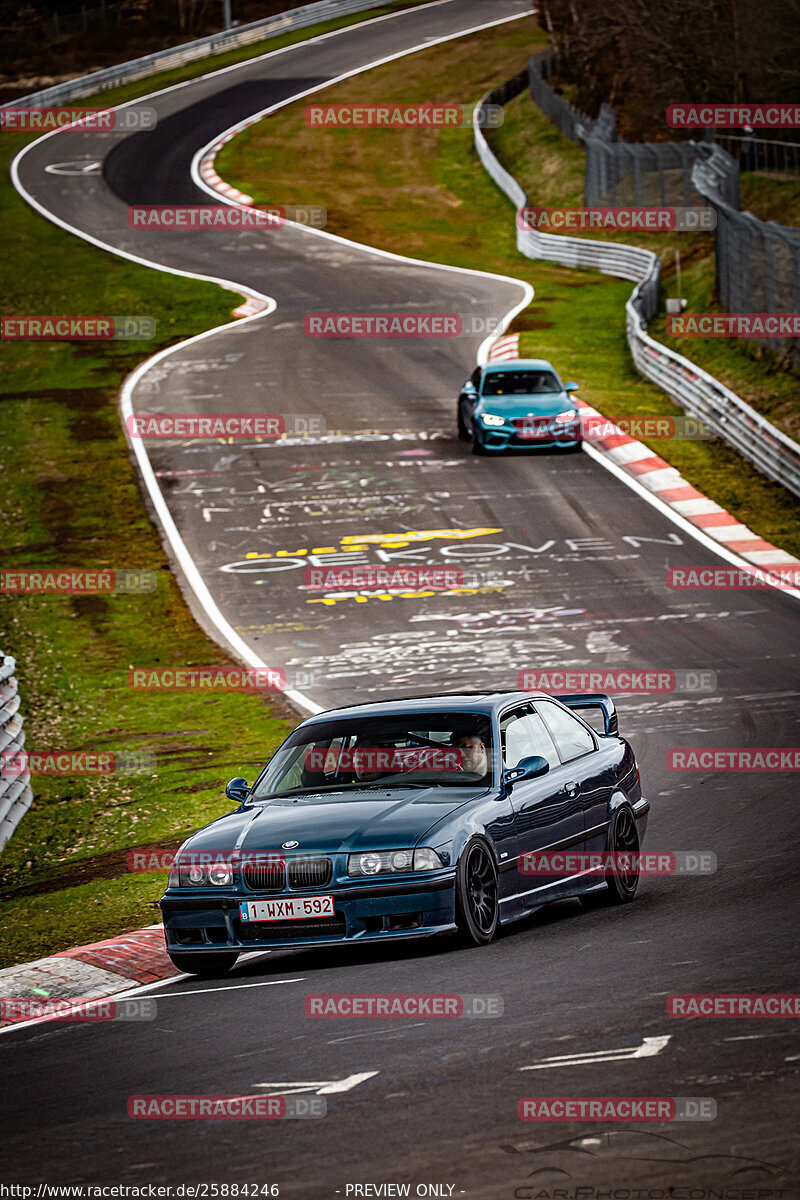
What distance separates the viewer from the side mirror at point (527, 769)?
9.37 m

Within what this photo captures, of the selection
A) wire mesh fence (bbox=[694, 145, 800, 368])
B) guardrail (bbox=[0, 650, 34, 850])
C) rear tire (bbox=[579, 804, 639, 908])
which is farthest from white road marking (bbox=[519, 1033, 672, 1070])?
wire mesh fence (bbox=[694, 145, 800, 368])

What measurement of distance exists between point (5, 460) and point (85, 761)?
17490mm

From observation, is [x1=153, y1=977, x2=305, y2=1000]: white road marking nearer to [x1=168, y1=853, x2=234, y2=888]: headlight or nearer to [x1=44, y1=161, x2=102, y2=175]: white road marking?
[x1=168, y1=853, x2=234, y2=888]: headlight

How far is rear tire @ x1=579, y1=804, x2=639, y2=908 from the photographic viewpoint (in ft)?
33.2

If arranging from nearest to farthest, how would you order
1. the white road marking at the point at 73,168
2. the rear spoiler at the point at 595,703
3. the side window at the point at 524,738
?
the side window at the point at 524,738 → the rear spoiler at the point at 595,703 → the white road marking at the point at 73,168

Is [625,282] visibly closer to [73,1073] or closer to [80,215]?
[80,215]

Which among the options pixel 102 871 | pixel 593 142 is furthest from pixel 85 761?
pixel 593 142

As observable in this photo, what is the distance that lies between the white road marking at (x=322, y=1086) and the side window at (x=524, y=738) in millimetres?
3315

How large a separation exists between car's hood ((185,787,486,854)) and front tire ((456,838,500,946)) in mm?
264

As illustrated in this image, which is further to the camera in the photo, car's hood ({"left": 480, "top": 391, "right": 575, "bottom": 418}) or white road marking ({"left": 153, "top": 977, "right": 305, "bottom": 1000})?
car's hood ({"left": 480, "top": 391, "right": 575, "bottom": 418})

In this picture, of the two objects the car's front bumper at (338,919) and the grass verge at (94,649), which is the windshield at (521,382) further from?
the car's front bumper at (338,919)

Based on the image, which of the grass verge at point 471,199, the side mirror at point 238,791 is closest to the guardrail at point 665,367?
the grass verge at point 471,199

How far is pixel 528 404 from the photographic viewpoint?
1202 inches

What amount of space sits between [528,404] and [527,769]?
21.7 m
